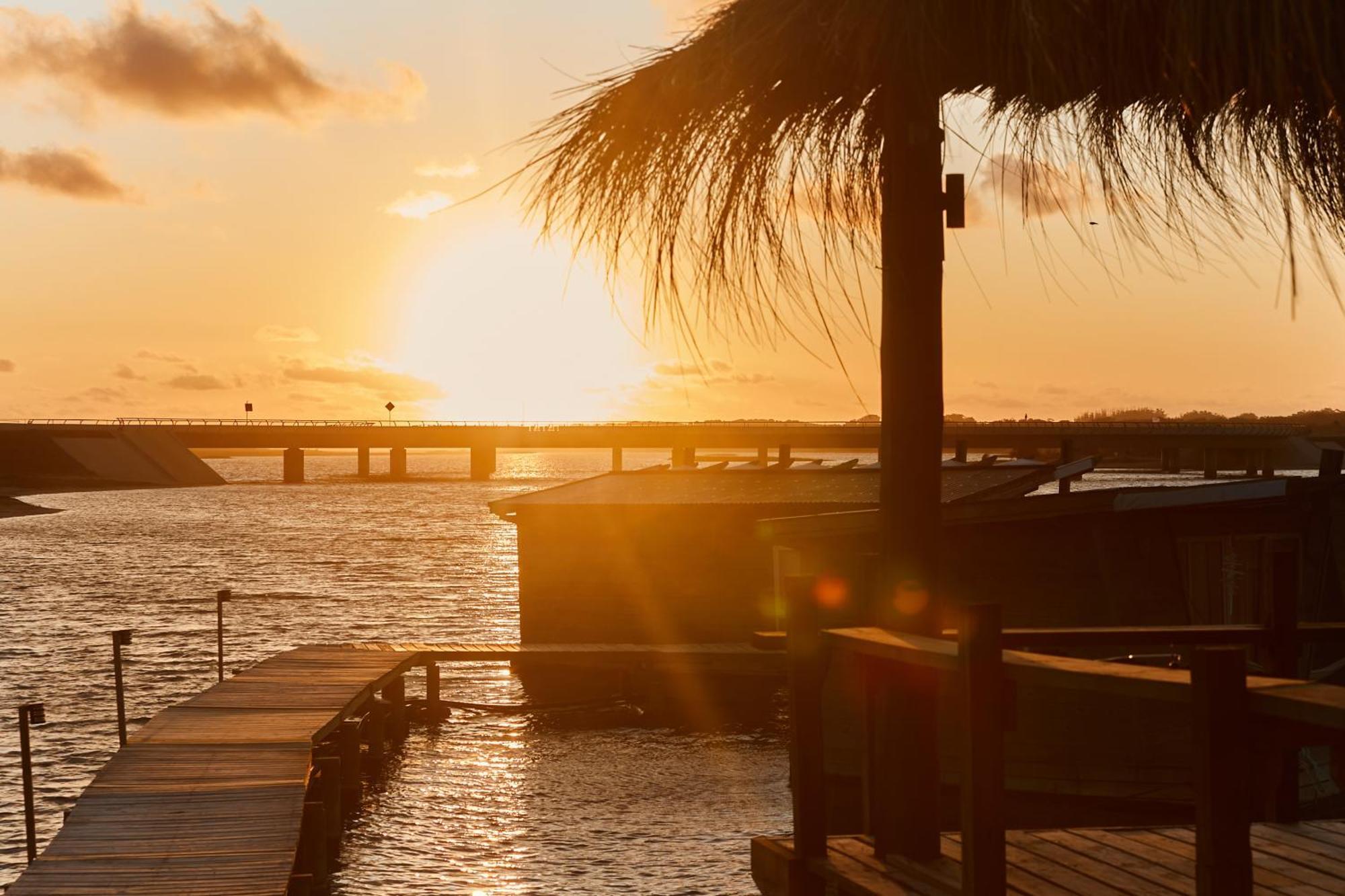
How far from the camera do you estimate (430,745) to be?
84.2ft

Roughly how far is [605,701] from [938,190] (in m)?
23.0

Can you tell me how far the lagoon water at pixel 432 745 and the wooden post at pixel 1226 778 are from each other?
13.2m

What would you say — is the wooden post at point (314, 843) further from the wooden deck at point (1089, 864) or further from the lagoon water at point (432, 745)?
the wooden deck at point (1089, 864)

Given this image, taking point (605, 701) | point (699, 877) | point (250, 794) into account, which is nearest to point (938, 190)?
point (250, 794)

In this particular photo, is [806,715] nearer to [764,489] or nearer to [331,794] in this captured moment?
[331,794]

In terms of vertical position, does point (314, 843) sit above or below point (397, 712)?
above

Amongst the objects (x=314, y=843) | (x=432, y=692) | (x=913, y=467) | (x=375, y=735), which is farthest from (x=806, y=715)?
(x=432, y=692)

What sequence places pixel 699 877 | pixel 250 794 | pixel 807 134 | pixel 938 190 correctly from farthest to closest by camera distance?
pixel 699 877 → pixel 250 794 → pixel 938 190 → pixel 807 134

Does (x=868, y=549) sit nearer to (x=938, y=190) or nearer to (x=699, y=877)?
(x=699, y=877)

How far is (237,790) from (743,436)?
126430 millimetres

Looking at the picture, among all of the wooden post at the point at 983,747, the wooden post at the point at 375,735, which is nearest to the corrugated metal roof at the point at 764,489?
the wooden post at the point at 375,735

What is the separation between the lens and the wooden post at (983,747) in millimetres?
4738

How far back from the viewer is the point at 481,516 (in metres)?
136

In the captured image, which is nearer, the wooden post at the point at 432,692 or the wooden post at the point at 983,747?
the wooden post at the point at 983,747
